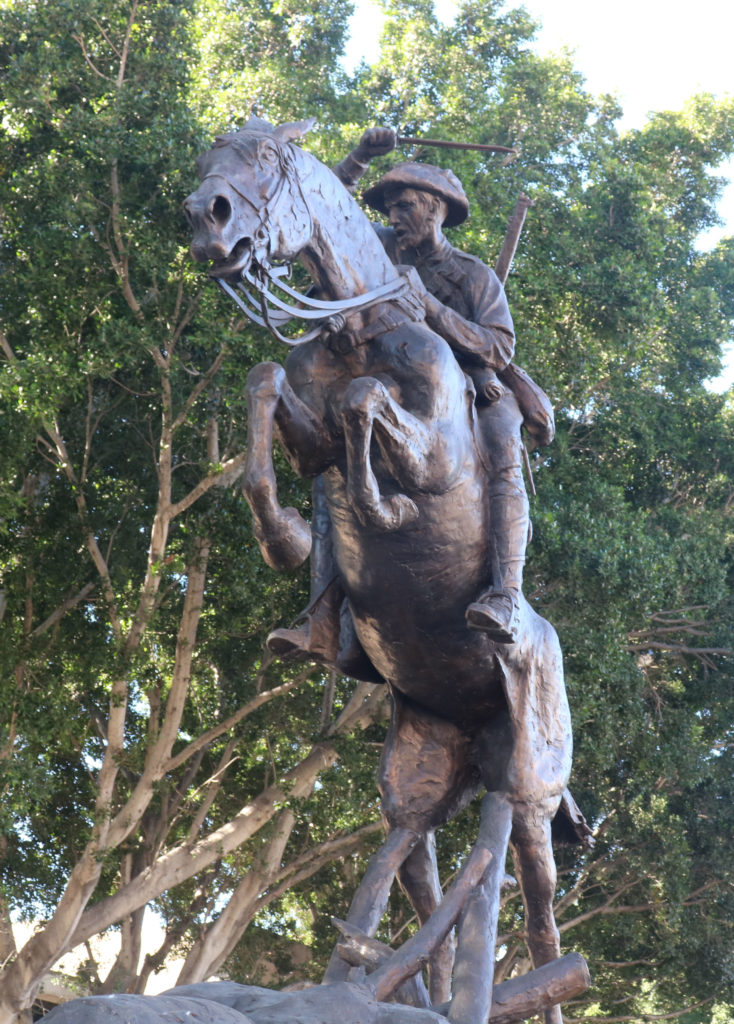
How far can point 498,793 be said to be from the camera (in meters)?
5.46

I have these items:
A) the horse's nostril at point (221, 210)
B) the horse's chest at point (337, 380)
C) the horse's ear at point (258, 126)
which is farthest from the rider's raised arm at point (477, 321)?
the horse's nostril at point (221, 210)

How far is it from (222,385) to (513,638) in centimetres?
727

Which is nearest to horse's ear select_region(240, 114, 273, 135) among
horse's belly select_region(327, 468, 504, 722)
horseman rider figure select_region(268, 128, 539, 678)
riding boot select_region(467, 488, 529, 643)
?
horseman rider figure select_region(268, 128, 539, 678)

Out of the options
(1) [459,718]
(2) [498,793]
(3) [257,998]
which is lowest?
(3) [257,998]

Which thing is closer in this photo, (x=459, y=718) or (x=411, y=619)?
(x=411, y=619)

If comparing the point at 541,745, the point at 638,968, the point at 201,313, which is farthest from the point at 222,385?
the point at 638,968

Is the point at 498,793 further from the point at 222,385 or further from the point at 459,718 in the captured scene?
the point at 222,385

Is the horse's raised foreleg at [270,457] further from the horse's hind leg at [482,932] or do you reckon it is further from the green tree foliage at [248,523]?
the green tree foliage at [248,523]

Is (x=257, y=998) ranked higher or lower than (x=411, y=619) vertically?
lower

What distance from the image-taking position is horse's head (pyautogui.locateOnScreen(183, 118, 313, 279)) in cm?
439

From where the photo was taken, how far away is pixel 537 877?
18.3 ft

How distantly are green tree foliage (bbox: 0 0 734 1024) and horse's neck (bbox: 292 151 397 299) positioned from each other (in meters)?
6.12

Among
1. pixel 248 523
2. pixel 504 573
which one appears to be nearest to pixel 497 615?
pixel 504 573

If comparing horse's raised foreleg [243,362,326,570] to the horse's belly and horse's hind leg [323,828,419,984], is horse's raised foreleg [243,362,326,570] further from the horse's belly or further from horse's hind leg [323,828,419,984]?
horse's hind leg [323,828,419,984]
